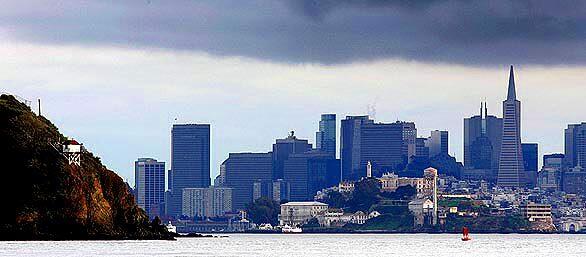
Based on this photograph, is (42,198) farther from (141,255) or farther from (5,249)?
(141,255)

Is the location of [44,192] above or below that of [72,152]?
below

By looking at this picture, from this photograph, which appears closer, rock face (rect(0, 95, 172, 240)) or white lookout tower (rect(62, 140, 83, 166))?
rock face (rect(0, 95, 172, 240))

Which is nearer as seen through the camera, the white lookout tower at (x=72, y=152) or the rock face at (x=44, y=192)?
the rock face at (x=44, y=192)

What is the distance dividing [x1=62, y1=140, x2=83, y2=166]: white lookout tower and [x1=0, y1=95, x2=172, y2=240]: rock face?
0.57m

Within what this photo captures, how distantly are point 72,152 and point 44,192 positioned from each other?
23.4 feet

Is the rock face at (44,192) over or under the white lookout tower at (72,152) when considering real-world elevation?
under

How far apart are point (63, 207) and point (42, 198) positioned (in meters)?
2.45

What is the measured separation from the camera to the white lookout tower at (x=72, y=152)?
187375mm

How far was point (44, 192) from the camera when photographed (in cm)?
18262

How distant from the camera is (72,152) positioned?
188000 millimetres

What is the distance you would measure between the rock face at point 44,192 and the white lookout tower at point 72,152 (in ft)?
1.85

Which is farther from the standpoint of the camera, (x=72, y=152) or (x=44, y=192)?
(x=72, y=152)

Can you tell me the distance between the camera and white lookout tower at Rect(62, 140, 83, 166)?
7377 inches

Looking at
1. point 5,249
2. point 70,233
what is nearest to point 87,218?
point 70,233
